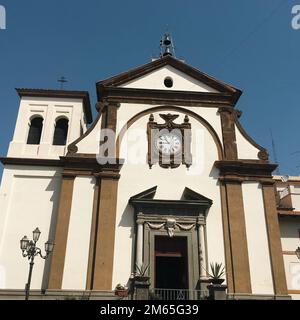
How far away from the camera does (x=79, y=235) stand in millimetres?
18000

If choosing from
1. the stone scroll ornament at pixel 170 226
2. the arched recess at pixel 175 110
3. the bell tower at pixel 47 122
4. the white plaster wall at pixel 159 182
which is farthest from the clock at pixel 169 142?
the bell tower at pixel 47 122

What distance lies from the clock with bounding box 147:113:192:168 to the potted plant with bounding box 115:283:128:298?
6.25 m

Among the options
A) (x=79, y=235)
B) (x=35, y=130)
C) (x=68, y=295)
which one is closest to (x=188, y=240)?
(x=79, y=235)

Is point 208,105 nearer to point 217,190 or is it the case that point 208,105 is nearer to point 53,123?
point 217,190

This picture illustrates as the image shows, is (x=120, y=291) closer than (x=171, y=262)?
Yes

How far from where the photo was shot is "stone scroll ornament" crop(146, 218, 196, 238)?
59.7 ft

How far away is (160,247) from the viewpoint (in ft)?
60.3

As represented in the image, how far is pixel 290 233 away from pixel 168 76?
11394 millimetres

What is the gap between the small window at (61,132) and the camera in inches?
870

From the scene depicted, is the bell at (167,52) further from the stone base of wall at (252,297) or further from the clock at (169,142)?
the stone base of wall at (252,297)

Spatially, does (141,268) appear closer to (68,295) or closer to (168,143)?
(68,295)

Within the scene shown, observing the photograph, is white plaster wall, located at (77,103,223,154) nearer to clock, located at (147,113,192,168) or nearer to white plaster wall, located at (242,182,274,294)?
clock, located at (147,113,192,168)
